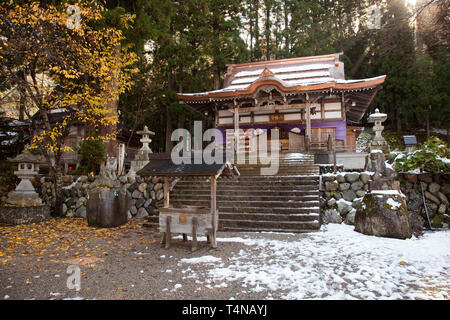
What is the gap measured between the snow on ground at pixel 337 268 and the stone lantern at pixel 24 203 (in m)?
6.82

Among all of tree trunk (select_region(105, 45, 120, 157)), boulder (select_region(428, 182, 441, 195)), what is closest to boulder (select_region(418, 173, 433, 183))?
boulder (select_region(428, 182, 441, 195))

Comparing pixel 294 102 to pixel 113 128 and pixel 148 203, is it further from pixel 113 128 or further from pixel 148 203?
pixel 148 203

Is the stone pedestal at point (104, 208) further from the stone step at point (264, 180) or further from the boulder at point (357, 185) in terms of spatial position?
the boulder at point (357, 185)

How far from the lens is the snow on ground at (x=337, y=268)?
3.47 metres

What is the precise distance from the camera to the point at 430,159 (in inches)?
302

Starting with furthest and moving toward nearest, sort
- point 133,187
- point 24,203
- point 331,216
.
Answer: point 133,187 < point 24,203 < point 331,216

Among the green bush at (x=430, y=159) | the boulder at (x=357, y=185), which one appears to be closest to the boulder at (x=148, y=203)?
the boulder at (x=357, y=185)

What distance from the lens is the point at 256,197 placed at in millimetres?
8234

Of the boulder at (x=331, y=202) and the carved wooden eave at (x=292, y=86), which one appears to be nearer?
the boulder at (x=331, y=202)

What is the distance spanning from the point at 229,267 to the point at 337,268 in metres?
1.81

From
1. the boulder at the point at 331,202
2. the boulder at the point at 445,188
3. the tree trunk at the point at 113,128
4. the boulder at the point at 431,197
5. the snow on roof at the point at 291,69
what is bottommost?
the boulder at the point at 331,202

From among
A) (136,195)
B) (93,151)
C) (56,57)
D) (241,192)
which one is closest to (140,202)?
(136,195)

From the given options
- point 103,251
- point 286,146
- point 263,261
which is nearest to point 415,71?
point 286,146
